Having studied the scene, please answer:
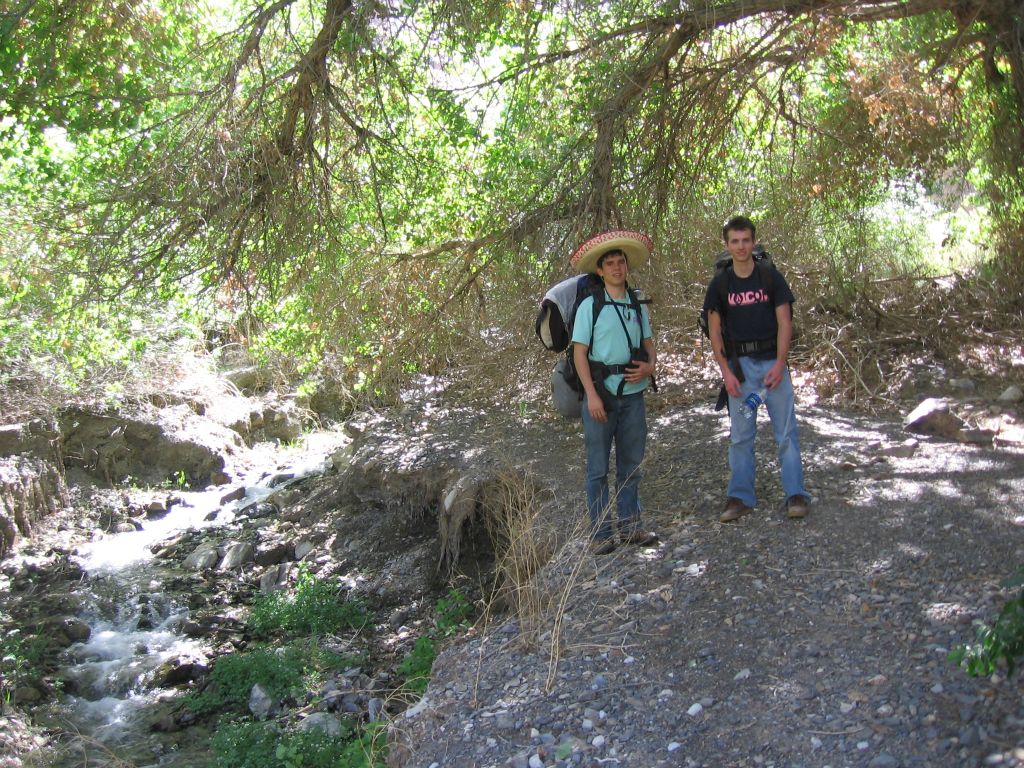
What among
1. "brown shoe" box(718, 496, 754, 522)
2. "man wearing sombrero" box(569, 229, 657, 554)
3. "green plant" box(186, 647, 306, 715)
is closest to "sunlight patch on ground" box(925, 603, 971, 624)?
"brown shoe" box(718, 496, 754, 522)

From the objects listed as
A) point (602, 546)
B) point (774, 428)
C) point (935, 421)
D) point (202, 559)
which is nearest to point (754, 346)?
point (774, 428)

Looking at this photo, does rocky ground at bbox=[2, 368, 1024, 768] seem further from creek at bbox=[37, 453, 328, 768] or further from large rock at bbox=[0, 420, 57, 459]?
large rock at bbox=[0, 420, 57, 459]

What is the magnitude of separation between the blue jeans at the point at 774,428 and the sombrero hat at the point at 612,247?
881 mm

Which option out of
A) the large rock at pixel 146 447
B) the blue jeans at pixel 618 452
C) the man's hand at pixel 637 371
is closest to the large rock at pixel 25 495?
the large rock at pixel 146 447

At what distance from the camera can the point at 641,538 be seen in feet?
18.0

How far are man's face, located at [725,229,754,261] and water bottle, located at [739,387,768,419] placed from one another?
788 millimetres

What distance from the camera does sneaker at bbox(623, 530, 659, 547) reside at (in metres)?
5.46

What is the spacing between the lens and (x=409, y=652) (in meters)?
7.01

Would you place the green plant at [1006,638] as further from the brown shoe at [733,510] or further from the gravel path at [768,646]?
the brown shoe at [733,510]

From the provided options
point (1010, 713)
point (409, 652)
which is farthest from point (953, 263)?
point (1010, 713)

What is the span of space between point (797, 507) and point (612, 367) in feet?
4.58

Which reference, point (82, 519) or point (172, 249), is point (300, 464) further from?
point (172, 249)

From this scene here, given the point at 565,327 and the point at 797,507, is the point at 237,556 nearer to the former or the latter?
the point at 565,327

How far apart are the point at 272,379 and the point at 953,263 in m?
10.9
